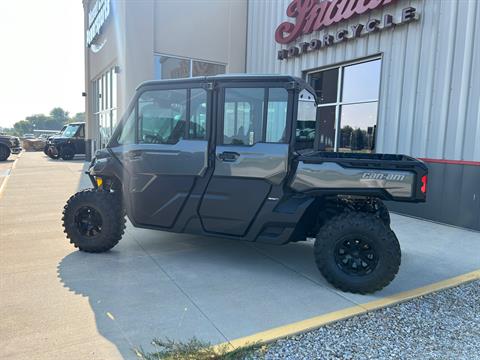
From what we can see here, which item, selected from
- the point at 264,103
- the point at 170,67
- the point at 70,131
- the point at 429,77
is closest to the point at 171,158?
the point at 264,103

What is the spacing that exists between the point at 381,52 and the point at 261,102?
524 centimetres

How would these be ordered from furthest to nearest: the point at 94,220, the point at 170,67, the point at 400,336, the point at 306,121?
the point at 170,67
the point at 94,220
the point at 306,121
the point at 400,336

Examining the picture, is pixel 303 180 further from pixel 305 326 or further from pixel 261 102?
pixel 305 326

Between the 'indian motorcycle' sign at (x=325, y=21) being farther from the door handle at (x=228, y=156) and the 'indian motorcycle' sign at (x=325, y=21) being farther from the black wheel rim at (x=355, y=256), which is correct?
the black wheel rim at (x=355, y=256)

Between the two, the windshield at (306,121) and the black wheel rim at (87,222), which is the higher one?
the windshield at (306,121)

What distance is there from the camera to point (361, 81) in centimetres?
892

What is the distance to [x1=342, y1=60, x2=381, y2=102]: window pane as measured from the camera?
336 inches

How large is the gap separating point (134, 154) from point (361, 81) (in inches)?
246

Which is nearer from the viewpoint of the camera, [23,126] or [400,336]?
[400,336]

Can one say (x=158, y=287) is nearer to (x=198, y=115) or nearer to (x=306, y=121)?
(x=198, y=115)

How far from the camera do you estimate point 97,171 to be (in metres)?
4.92

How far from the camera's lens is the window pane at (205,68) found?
1250cm

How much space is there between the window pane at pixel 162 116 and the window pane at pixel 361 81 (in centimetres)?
556

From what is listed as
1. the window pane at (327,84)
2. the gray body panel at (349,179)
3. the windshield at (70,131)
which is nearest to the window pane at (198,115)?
the gray body panel at (349,179)
